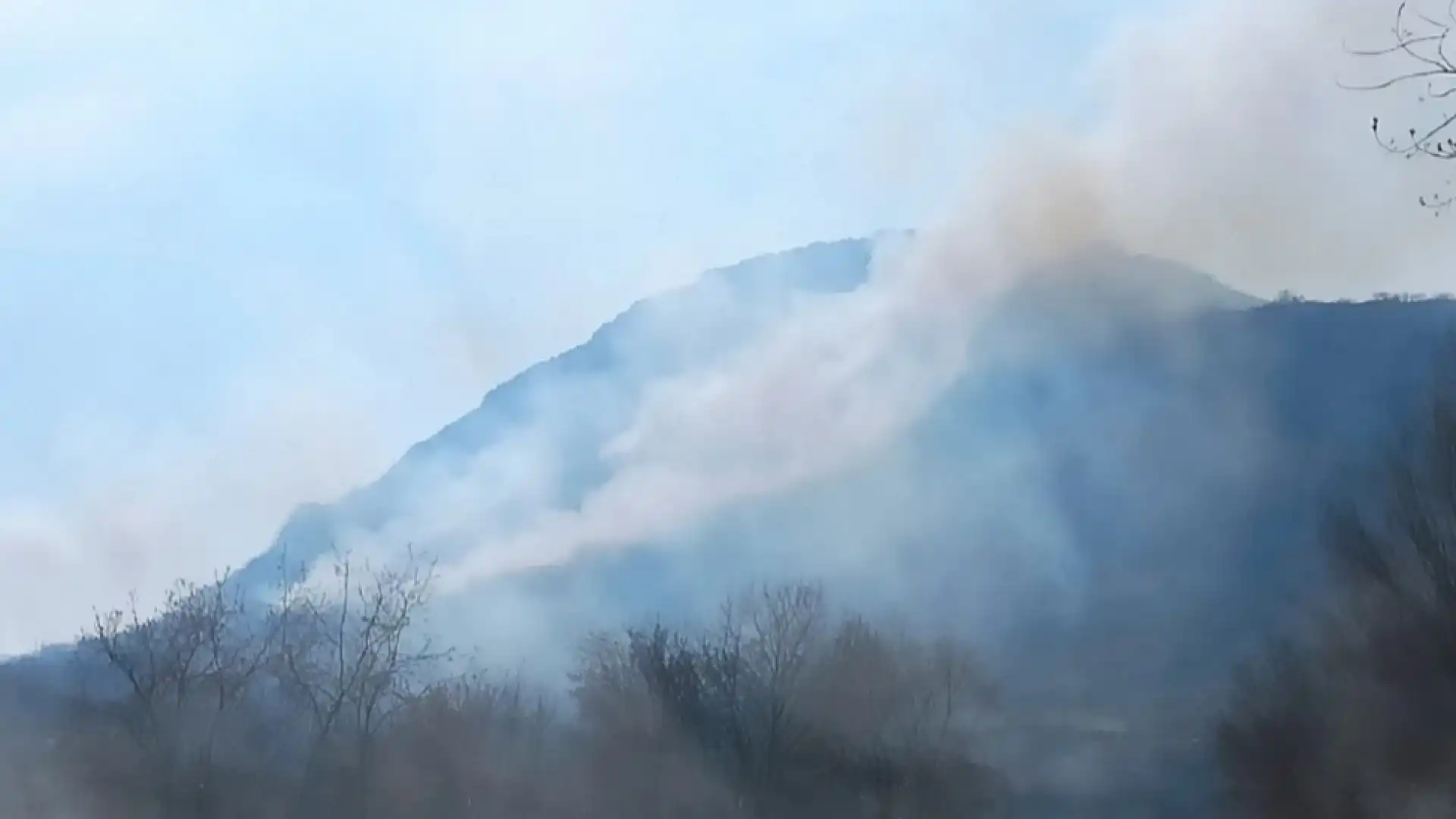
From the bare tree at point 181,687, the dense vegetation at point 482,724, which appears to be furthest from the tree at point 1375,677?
the bare tree at point 181,687

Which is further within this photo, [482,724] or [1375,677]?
[482,724]

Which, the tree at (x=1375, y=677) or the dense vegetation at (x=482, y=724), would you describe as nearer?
the tree at (x=1375, y=677)

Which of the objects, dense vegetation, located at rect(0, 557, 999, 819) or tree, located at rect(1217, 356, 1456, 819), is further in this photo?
dense vegetation, located at rect(0, 557, 999, 819)

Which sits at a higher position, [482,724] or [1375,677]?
[482,724]

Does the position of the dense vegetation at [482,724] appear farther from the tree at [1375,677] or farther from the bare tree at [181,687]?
the tree at [1375,677]

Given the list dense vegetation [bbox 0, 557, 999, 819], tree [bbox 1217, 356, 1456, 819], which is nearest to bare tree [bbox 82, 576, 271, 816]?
dense vegetation [bbox 0, 557, 999, 819]

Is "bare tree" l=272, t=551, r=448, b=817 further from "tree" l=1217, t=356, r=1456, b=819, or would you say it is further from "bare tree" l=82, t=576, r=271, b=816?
"tree" l=1217, t=356, r=1456, b=819

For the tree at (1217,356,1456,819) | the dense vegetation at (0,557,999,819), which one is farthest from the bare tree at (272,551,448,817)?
the tree at (1217,356,1456,819)

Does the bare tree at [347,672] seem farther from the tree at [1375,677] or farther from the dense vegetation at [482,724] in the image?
the tree at [1375,677]

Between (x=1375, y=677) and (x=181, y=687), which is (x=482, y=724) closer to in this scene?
(x=181, y=687)

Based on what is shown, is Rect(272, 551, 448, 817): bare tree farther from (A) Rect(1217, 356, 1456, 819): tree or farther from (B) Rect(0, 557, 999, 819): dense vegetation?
(A) Rect(1217, 356, 1456, 819): tree

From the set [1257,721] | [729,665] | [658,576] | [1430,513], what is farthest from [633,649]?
[1430,513]

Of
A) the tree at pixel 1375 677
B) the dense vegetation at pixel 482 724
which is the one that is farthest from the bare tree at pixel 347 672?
the tree at pixel 1375 677

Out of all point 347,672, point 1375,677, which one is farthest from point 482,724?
point 1375,677
